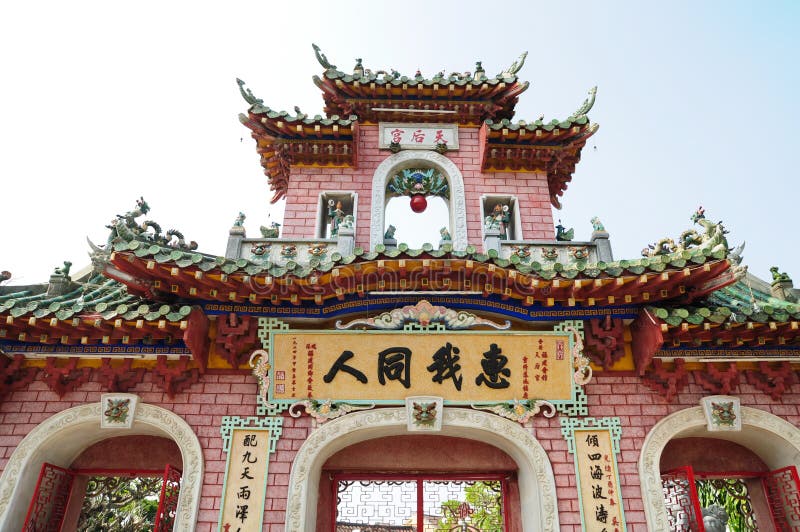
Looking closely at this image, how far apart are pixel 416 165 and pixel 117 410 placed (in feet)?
20.5

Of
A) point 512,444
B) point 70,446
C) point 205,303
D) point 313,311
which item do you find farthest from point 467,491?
point 70,446

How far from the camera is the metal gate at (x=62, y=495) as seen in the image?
20.3 ft

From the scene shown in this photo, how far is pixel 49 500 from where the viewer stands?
265 inches

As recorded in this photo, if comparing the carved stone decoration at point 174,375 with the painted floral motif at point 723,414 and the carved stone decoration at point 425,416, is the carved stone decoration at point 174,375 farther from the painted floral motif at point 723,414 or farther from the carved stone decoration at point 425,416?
the painted floral motif at point 723,414

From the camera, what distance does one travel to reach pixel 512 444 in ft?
21.2

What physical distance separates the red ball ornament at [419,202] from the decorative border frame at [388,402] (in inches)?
129

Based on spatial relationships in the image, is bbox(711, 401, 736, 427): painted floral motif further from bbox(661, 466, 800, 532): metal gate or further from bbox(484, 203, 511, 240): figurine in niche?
bbox(484, 203, 511, 240): figurine in niche

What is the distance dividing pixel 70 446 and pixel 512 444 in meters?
5.93

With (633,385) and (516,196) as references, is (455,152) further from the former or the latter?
(633,385)

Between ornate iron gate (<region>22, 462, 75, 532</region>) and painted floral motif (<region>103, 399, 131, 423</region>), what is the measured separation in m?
1.11

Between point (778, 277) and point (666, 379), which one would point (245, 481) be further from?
point (778, 277)

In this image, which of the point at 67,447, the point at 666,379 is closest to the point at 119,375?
the point at 67,447

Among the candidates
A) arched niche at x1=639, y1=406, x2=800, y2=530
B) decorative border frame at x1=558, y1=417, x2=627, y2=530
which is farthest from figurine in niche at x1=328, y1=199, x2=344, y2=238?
arched niche at x1=639, y1=406, x2=800, y2=530

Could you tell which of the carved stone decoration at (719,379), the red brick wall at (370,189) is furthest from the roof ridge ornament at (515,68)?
the carved stone decoration at (719,379)
